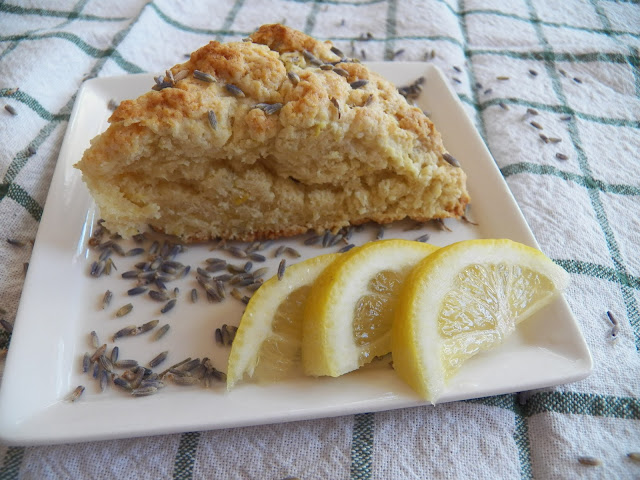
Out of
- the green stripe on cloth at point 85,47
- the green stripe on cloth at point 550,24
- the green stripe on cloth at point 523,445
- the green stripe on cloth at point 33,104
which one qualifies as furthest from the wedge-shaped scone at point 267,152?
the green stripe on cloth at point 550,24

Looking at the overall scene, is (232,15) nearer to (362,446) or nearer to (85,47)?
(85,47)

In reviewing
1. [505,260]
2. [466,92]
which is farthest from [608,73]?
[505,260]

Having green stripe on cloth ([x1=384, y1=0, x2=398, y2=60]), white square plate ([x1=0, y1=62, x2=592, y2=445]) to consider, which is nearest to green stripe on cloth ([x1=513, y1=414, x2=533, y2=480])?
white square plate ([x1=0, y1=62, x2=592, y2=445])

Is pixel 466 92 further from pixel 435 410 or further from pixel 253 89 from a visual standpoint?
pixel 435 410

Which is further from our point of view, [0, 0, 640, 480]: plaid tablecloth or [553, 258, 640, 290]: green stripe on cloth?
[553, 258, 640, 290]: green stripe on cloth

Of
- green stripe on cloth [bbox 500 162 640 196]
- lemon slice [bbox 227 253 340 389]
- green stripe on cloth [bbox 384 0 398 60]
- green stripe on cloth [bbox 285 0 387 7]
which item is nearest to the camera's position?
lemon slice [bbox 227 253 340 389]

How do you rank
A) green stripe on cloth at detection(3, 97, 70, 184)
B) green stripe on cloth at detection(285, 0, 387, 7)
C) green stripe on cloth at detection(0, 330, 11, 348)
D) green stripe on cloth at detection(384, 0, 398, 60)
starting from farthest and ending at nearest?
green stripe on cloth at detection(285, 0, 387, 7) → green stripe on cloth at detection(384, 0, 398, 60) → green stripe on cloth at detection(3, 97, 70, 184) → green stripe on cloth at detection(0, 330, 11, 348)

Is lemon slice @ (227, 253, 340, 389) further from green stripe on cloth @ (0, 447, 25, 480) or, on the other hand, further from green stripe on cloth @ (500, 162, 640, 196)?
green stripe on cloth @ (500, 162, 640, 196)
